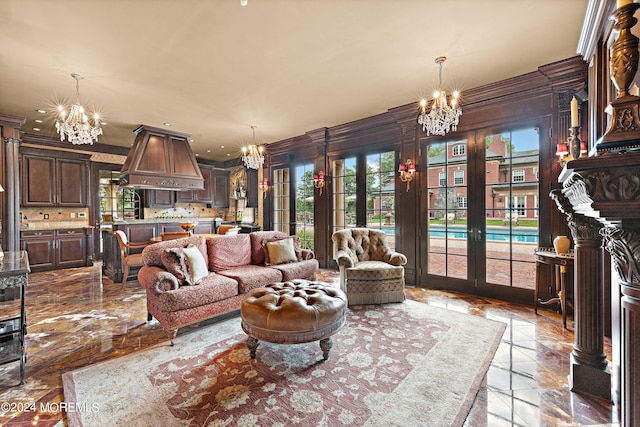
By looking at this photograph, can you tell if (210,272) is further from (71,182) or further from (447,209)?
(71,182)

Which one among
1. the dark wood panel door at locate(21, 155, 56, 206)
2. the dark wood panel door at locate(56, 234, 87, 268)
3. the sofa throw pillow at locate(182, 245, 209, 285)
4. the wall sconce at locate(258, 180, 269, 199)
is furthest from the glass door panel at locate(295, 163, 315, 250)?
the dark wood panel door at locate(21, 155, 56, 206)

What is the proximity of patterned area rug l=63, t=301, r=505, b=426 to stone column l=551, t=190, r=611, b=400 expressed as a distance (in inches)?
23.3

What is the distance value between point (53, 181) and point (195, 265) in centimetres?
577

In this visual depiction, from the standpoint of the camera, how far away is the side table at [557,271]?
297 cm

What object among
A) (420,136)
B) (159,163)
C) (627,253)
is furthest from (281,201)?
(627,253)

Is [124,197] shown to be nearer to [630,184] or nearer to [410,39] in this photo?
[410,39]

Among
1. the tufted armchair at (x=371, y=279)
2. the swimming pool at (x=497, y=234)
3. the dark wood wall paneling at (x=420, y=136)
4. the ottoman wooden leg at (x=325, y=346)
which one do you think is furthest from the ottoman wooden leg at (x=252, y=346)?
the swimming pool at (x=497, y=234)

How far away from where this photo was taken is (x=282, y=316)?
2.12 metres

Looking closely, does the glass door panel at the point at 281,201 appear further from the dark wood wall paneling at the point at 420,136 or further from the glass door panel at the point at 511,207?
the glass door panel at the point at 511,207

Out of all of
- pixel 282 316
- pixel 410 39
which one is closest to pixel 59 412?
pixel 282 316

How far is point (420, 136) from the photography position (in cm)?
455

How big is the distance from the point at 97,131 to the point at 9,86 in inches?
51.2

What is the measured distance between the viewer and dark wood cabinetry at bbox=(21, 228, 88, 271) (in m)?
5.67

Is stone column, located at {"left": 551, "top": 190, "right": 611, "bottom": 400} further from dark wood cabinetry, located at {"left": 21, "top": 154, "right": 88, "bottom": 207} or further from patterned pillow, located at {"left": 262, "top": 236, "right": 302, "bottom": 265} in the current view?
dark wood cabinetry, located at {"left": 21, "top": 154, "right": 88, "bottom": 207}
